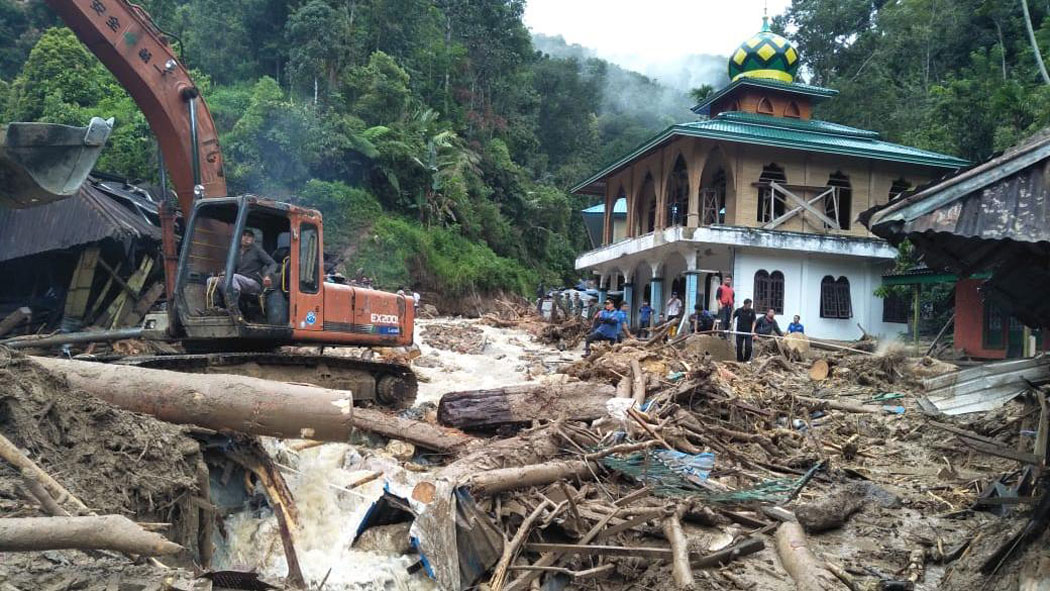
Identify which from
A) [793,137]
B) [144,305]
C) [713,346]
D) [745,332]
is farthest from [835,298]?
[144,305]

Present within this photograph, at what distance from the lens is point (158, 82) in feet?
32.4

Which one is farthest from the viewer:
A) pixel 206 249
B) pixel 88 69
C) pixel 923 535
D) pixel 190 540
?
pixel 88 69

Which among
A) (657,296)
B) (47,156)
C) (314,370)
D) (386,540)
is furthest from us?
(657,296)

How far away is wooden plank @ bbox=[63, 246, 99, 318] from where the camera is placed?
48.3ft

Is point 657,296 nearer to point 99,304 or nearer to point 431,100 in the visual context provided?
point 99,304

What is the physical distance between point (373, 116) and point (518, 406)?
95.2 ft

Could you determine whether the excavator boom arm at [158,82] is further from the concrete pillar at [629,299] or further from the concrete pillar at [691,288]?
the concrete pillar at [629,299]

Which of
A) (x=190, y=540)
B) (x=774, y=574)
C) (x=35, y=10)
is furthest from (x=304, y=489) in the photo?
(x=35, y=10)

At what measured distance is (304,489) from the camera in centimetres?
780

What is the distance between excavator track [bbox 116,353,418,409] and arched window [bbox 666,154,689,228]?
15538 millimetres

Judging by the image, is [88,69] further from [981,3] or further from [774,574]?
[981,3]

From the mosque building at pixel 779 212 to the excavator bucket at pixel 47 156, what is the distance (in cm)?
1857

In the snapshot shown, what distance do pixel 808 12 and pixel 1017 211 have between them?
49799 millimetres

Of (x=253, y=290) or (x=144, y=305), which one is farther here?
(x=144, y=305)
